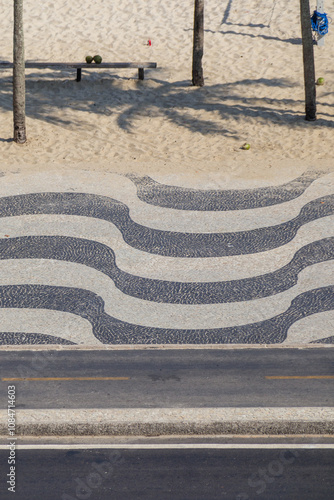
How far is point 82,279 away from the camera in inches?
464

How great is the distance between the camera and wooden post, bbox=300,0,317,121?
1794 cm

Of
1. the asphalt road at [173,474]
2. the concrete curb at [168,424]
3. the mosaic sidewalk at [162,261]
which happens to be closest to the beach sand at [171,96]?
the mosaic sidewalk at [162,261]

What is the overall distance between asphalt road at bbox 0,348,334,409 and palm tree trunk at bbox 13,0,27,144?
1000 cm

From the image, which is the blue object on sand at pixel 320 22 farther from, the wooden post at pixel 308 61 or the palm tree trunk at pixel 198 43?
the wooden post at pixel 308 61

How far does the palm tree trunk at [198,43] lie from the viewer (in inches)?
806

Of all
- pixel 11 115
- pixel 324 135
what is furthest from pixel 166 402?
pixel 11 115

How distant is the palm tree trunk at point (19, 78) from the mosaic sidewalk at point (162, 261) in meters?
2.27

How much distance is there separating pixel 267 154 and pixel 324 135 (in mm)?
2015

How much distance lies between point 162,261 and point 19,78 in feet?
26.4

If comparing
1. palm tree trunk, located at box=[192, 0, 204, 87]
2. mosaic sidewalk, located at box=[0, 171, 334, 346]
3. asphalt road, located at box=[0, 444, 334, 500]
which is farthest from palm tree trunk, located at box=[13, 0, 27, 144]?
asphalt road, located at box=[0, 444, 334, 500]

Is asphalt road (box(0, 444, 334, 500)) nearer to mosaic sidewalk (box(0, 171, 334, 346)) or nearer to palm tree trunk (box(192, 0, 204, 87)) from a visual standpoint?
mosaic sidewalk (box(0, 171, 334, 346))

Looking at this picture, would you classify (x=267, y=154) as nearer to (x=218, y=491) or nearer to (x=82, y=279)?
(x=82, y=279)

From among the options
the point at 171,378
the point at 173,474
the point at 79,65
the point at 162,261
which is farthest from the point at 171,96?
the point at 173,474

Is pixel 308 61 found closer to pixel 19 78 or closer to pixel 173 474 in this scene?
pixel 19 78
